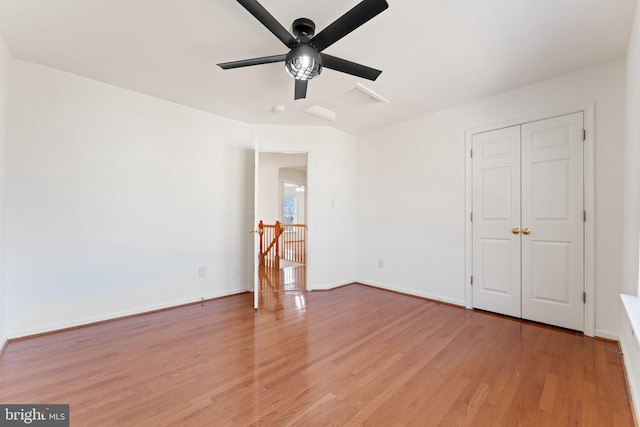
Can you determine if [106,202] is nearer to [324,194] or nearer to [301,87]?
[301,87]

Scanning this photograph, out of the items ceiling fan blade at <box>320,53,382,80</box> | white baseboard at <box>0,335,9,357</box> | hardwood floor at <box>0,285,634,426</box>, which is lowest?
hardwood floor at <box>0,285,634,426</box>

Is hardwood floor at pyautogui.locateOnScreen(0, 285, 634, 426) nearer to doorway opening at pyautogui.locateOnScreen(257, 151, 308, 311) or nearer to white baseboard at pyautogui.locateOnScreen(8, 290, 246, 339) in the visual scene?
white baseboard at pyautogui.locateOnScreen(8, 290, 246, 339)

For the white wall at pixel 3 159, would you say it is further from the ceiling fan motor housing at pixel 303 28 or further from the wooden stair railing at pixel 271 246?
the wooden stair railing at pixel 271 246

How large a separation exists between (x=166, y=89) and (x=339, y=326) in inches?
126

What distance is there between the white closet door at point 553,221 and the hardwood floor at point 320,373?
0.89 ft

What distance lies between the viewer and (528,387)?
1754 mm

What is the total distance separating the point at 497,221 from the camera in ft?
9.95

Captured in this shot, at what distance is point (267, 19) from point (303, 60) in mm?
307

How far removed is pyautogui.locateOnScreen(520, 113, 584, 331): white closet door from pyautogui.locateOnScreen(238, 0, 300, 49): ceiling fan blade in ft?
8.83

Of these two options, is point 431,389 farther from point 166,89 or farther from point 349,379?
point 166,89

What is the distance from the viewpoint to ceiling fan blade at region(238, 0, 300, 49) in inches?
55.8

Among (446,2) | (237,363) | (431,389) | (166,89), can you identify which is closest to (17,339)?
(237,363)
